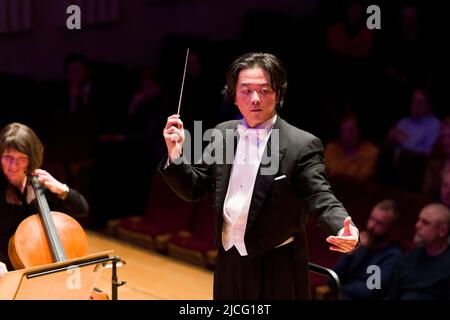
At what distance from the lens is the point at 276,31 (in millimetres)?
6246

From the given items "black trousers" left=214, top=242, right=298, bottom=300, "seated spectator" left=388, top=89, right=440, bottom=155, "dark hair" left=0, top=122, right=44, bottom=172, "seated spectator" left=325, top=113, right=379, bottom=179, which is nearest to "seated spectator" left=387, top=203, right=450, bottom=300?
"seated spectator" left=325, top=113, right=379, bottom=179

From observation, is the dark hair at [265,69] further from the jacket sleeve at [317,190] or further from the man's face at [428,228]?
the man's face at [428,228]

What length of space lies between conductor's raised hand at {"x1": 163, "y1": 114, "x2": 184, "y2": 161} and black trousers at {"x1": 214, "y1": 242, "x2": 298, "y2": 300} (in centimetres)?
29

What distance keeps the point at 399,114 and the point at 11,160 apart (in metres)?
3.00

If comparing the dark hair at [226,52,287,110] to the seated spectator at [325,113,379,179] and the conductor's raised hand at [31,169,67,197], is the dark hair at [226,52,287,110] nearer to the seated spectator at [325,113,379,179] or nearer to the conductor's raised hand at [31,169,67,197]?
the conductor's raised hand at [31,169,67,197]

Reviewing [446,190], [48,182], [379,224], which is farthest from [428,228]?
[48,182]

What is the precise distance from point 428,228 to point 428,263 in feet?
0.53

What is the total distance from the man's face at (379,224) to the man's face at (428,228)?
17cm

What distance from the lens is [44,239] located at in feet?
9.29

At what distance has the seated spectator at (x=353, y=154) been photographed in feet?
15.7

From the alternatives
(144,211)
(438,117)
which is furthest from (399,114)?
(144,211)

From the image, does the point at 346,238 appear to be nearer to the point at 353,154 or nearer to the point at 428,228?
the point at 428,228

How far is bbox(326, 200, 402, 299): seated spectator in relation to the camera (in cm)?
398
